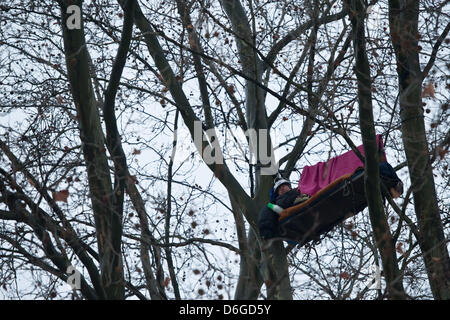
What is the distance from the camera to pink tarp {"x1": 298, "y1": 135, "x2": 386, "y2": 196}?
884 cm

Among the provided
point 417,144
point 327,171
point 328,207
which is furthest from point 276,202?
point 417,144

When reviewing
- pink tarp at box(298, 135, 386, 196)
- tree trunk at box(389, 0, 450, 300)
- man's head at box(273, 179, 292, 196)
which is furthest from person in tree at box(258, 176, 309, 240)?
tree trunk at box(389, 0, 450, 300)

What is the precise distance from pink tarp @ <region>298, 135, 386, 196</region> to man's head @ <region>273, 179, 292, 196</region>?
1.79ft

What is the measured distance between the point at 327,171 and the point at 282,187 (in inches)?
35.4

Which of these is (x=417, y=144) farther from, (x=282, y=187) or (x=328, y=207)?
(x=282, y=187)

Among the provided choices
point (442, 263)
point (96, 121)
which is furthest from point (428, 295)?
point (96, 121)

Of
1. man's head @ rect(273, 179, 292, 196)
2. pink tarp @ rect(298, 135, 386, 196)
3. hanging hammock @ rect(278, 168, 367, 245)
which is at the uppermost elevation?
pink tarp @ rect(298, 135, 386, 196)

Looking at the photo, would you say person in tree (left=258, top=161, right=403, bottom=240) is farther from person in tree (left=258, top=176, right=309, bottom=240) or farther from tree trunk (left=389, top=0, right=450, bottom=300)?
tree trunk (left=389, top=0, right=450, bottom=300)

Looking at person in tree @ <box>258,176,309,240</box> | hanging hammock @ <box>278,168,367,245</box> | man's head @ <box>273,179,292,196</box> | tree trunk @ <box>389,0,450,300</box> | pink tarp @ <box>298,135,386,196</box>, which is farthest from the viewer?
pink tarp @ <box>298,135,386,196</box>

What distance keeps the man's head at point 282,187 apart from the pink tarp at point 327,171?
546 millimetres

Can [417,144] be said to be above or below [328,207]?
above

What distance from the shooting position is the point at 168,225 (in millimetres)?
9711

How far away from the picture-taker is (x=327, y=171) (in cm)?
889

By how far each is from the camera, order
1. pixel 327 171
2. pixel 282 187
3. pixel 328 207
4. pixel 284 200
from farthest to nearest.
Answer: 1. pixel 327 171
2. pixel 282 187
3. pixel 284 200
4. pixel 328 207
